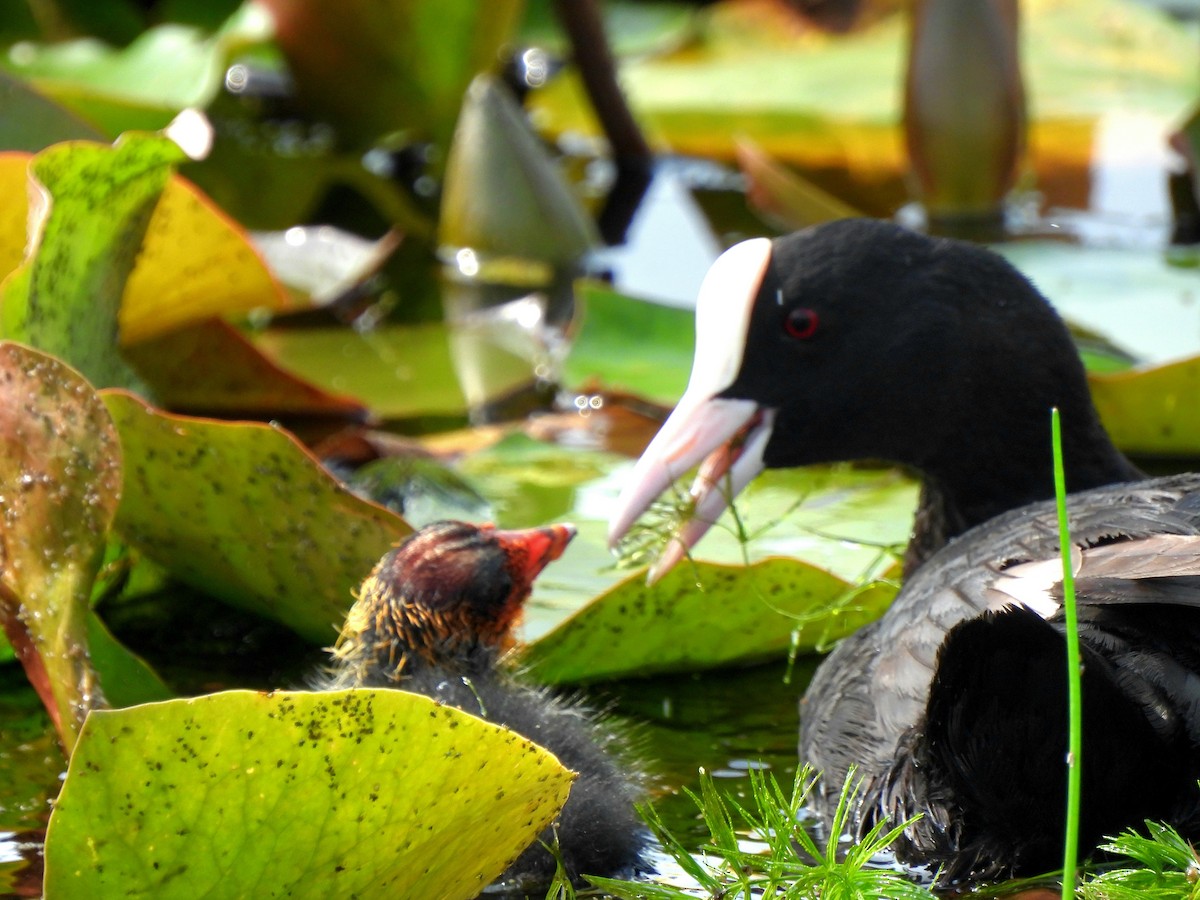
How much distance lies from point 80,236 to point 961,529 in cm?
124

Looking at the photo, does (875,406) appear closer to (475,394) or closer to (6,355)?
(6,355)

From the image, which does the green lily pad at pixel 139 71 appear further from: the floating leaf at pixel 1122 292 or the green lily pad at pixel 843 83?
the floating leaf at pixel 1122 292

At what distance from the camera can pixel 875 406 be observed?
2.43 m

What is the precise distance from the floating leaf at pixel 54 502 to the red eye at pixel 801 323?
0.84 meters

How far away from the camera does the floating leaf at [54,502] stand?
2027mm

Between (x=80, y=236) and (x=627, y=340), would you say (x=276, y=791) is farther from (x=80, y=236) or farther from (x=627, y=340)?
(x=627, y=340)

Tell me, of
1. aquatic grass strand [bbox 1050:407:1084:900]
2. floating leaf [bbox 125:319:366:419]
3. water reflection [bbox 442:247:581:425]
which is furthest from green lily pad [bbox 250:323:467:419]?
aquatic grass strand [bbox 1050:407:1084:900]

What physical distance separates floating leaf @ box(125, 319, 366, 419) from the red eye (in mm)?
1144

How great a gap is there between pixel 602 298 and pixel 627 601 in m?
1.20

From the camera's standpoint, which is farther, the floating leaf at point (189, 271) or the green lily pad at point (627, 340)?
the green lily pad at point (627, 340)

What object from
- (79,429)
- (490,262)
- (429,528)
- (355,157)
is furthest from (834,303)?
(355,157)

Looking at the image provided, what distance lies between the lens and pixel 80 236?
2510 mm

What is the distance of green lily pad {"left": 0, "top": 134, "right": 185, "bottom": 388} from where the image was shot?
2.41 meters

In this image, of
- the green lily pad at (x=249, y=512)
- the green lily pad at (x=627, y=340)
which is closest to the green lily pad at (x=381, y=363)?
the green lily pad at (x=627, y=340)
